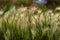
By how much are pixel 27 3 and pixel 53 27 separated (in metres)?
5.06

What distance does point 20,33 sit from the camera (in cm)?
421

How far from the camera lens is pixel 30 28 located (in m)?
4.23

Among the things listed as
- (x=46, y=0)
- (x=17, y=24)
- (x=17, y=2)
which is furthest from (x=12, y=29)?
(x=46, y=0)

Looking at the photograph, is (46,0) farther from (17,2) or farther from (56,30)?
(56,30)

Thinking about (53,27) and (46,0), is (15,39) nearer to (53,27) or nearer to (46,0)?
(53,27)

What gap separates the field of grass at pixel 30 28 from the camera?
13.5 feet

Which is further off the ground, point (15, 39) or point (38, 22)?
point (38, 22)

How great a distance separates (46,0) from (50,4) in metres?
0.22

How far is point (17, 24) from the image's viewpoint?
4.38 metres

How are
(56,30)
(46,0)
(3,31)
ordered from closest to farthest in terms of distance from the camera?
(56,30) < (3,31) < (46,0)

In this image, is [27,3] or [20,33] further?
[27,3]

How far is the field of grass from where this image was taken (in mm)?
4117

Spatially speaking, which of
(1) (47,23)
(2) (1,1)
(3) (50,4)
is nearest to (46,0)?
(3) (50,4)

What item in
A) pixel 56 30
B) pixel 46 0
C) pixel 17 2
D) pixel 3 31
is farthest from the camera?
pixel 46 0
